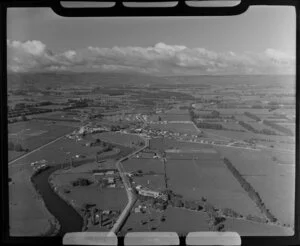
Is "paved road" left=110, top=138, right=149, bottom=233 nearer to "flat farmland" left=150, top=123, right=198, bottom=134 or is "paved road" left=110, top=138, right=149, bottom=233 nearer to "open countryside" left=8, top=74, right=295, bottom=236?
"open countryside" left=8, top=74, right=295, bottom=236

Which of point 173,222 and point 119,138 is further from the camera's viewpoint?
point 119,138

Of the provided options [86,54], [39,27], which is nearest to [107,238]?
[86,54]

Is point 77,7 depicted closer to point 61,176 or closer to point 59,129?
point 59,129

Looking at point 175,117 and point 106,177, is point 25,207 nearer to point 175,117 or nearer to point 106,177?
point 106,177

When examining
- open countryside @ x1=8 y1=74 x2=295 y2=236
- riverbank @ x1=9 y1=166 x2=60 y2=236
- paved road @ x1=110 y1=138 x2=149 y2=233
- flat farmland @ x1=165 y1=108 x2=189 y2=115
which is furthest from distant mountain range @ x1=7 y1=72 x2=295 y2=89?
riverbank @ x1=9 y1=166 x2=60 y2=236

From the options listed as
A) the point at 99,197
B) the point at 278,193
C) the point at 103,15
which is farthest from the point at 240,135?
the point at 103,15
